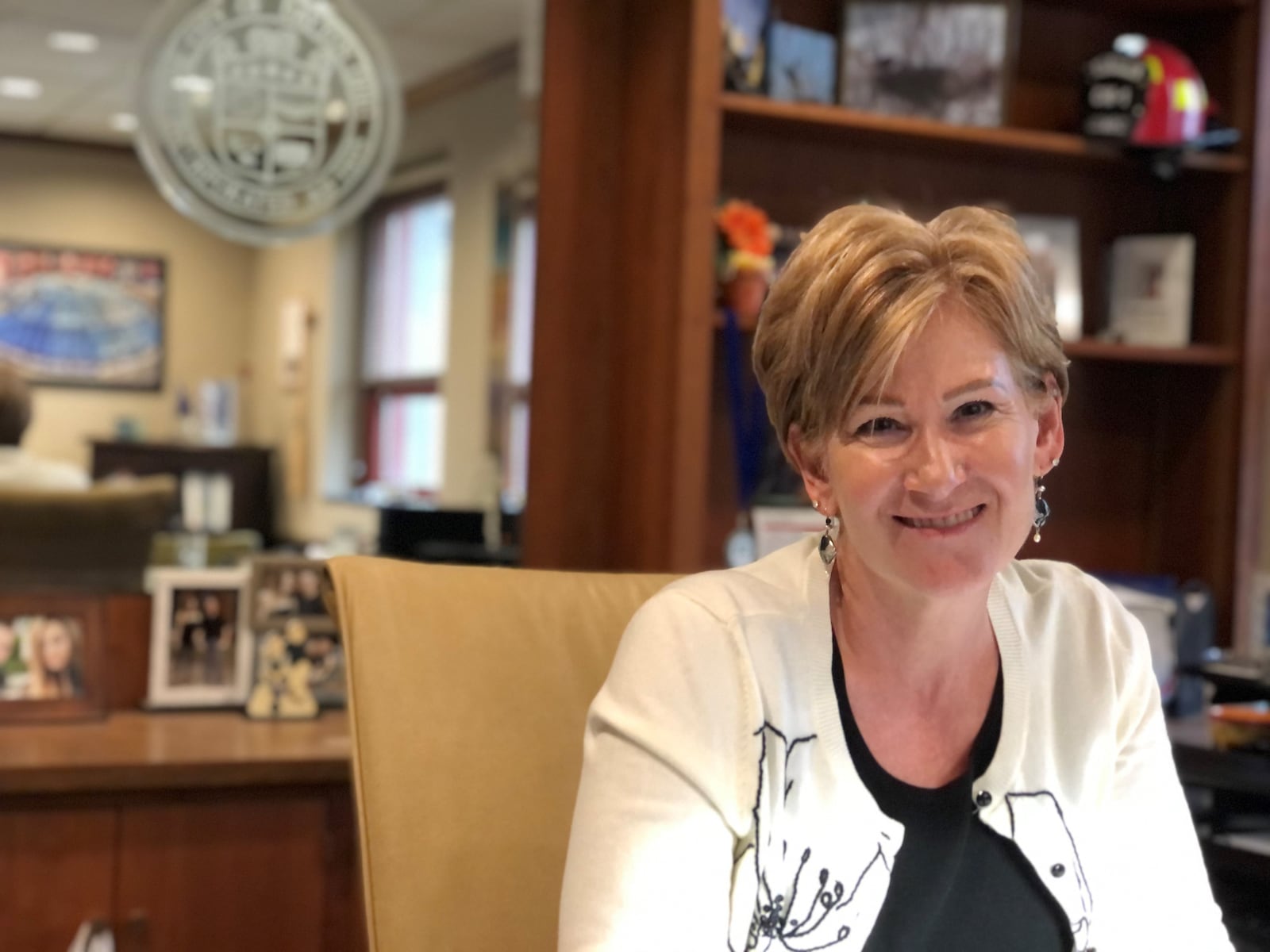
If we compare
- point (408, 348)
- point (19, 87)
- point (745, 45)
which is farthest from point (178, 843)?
point (408, 348)

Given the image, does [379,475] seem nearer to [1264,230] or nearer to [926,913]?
[1264,230]

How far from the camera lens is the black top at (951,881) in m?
1.19

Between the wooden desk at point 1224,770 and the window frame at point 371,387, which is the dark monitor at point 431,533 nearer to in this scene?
the window frame at point 371,387

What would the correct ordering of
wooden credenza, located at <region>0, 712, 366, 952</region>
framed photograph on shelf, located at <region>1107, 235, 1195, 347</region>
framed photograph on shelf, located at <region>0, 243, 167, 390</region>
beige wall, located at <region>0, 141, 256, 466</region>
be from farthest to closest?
framed photograph on shelf, located at <region>0, 243, 167, 390</region>
beige wall, located at <region>0, 141, 256, 466</region>
framed photograph on shelf, located at <region>1107, 235, 1195, 347</region>
wooden credenza, located at <region>0, 712, 366, 952</region>

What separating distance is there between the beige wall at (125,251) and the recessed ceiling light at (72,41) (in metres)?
0.21

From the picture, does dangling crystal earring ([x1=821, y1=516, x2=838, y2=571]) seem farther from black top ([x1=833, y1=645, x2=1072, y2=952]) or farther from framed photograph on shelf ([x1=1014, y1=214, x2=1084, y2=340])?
framed photograph on shelf ([x1=1014, y1=214, x2=1084, y2=340])

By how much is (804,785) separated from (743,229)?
1302 mm

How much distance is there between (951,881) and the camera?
120cm

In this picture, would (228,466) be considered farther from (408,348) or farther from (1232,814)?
(1232,814)

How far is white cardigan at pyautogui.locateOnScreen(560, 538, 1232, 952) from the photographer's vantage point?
109cm

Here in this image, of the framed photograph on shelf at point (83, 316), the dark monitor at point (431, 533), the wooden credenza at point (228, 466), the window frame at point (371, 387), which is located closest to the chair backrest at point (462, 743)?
the dark monitor at point (431, 533)

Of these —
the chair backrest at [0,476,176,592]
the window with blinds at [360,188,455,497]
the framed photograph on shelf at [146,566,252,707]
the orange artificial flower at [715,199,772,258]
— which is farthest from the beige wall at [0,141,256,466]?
the orange artificial flower at [715,199,772,258]

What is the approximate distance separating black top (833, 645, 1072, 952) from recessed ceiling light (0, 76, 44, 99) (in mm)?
2141

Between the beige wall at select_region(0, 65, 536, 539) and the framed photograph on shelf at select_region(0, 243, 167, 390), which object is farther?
the framed photograph on shelf at select_region(0, 243, 167, 390)
